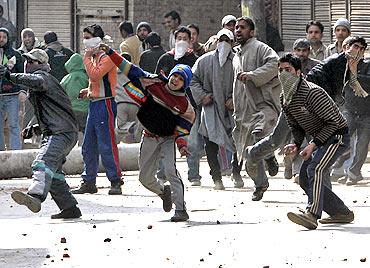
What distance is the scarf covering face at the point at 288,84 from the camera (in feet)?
40.8

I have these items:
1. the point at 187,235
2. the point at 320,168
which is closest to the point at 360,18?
the point at 320,168

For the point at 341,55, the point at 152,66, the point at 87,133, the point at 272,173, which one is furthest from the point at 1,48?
the point at 341,55

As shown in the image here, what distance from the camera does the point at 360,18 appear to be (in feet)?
88.3

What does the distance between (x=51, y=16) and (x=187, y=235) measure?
19274 mm

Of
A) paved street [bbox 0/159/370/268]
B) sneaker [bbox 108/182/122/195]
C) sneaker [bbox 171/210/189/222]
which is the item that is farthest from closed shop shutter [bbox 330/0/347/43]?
sneaker [bbox 171/210/189/222]

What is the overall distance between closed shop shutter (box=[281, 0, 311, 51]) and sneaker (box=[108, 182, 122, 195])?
40.3 feet

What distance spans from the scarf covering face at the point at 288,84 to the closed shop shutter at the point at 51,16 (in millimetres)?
18529

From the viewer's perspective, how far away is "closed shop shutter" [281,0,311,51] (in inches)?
1122

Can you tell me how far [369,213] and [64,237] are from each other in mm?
3121

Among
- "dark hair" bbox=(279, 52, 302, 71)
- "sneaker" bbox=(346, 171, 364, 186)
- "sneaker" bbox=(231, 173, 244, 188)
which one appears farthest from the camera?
"sneaker" bbox=(346, 171, 364, 186)

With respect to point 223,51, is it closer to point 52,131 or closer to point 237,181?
point 237,181

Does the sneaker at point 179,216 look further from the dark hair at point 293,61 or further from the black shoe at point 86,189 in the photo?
the black shoe at point 86,189

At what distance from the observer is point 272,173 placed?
51.9 ft

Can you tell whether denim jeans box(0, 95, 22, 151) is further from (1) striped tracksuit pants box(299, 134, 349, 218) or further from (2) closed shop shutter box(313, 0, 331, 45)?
(1) striped tracksuit pants box(299, 134, 349, 218)
